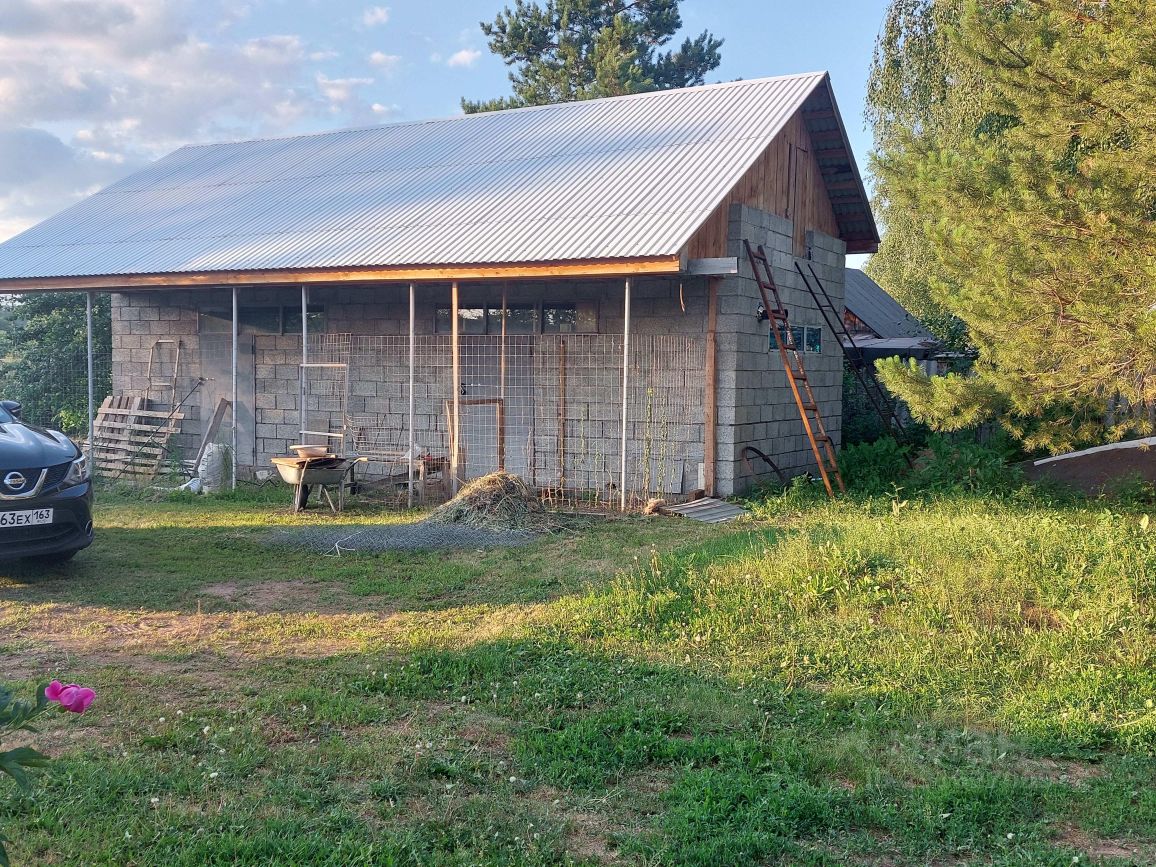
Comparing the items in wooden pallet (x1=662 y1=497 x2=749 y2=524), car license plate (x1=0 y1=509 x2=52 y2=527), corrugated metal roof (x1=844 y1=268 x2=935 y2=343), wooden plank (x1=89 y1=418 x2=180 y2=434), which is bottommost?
wooden pallet (x1=662 y1=497 x2=749 y2=524)

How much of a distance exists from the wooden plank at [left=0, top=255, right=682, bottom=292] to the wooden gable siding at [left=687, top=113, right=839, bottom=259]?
832mm

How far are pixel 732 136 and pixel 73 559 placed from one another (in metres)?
9.17

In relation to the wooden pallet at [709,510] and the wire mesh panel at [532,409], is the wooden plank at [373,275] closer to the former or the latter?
the wire mesh panel at [532,409]

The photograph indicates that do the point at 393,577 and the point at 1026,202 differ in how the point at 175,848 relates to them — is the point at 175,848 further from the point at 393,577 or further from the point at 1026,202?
the point at 1026,202

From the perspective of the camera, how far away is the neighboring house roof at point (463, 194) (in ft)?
38.9

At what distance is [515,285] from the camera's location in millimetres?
13086

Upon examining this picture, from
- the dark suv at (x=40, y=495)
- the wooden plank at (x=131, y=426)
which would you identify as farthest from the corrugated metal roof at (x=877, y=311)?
the dark suv at (x=40, y=495)

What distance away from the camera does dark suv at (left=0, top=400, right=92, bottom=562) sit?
739 centimetres

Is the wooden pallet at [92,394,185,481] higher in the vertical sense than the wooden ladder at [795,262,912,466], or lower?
lower

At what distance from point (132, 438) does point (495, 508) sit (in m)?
7.70

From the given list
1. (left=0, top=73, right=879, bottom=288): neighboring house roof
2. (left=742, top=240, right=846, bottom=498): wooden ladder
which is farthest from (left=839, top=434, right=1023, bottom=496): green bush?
(left=0, top=73, right=879, bottom=288): neighboring house roof

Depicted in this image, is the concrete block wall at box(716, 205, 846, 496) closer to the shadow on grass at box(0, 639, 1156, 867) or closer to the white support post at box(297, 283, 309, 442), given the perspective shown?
the white support post at box(297, 283, 309, 442)

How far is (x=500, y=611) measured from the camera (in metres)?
7.11

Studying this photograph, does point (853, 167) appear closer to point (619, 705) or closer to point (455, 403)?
point (455, 403)
